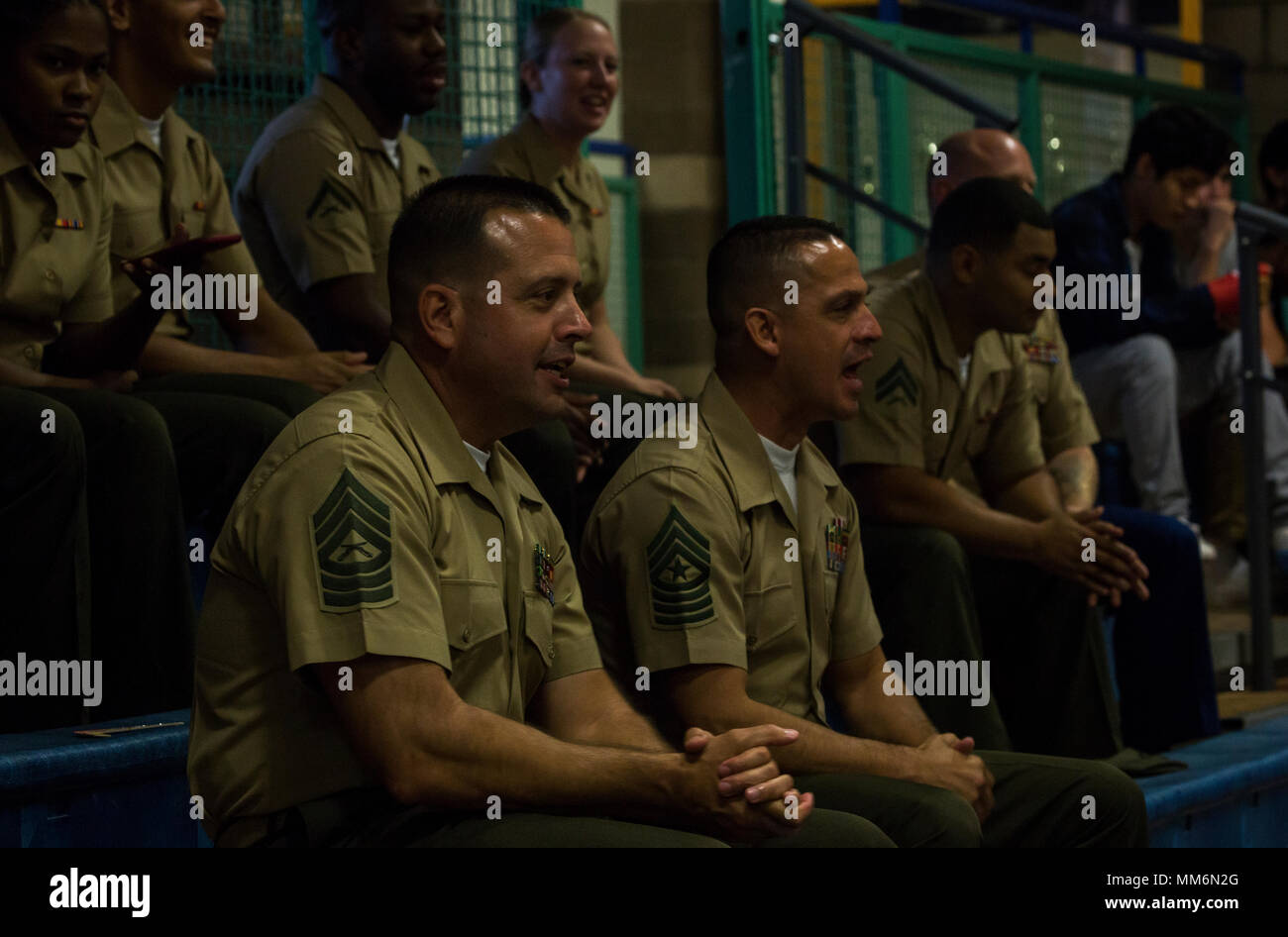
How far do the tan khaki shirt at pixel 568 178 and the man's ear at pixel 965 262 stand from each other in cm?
70

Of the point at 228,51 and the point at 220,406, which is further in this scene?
the point at 228,51

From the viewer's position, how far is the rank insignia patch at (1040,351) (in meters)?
3.35

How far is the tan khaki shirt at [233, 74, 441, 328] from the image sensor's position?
288cm

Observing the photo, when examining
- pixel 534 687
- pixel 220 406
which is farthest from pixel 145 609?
pixel 534 687

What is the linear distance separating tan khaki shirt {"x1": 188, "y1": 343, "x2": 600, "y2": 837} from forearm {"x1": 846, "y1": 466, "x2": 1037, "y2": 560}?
1.19m

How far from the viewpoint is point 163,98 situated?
2.79 m

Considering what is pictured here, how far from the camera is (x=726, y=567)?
2096 millimetres

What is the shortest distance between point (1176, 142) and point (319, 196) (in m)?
2.13

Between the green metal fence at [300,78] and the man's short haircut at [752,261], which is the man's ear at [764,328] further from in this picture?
the green metal fence at [300,78]

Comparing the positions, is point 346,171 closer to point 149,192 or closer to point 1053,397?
point 149,192
